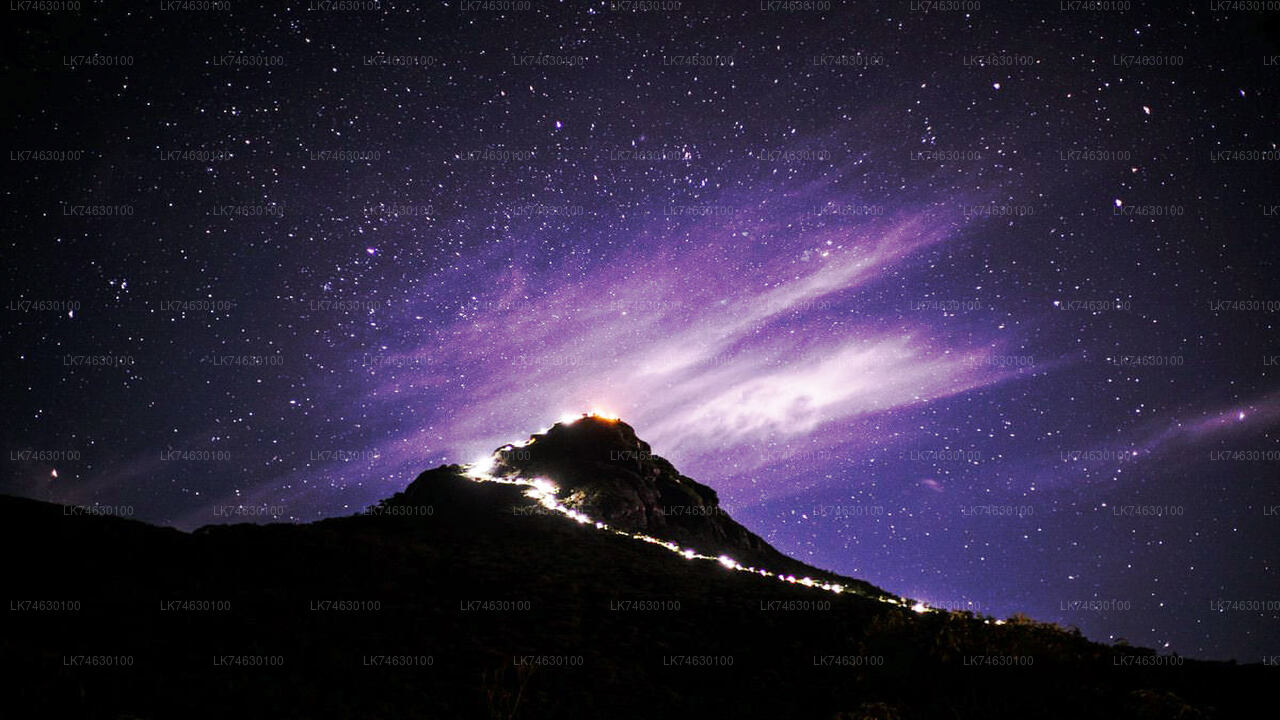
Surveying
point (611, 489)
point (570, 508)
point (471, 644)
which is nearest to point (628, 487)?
point (611, 489)

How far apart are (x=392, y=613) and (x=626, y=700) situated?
6.07 m

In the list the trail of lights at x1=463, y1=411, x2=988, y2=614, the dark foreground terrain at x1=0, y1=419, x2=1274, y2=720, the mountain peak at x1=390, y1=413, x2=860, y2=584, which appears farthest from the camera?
the mountain peak at x1=390, y1=413, x2=860, y2=584

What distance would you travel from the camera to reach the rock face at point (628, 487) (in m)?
32.5

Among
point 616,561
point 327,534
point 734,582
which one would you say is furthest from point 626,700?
point 327,534

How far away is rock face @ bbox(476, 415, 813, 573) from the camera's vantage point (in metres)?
32.5

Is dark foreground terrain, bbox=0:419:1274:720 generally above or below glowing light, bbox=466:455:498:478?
below

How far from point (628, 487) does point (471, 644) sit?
23820 millimetres

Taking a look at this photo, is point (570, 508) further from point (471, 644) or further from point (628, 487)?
point (471, 644)

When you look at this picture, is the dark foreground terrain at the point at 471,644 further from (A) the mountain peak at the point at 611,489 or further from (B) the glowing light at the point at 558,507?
(A) the mountain peak at the point at 611,489

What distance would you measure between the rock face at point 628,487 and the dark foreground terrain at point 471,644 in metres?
13.4

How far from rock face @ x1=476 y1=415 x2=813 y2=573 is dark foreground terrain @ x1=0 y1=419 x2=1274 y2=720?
529 inches

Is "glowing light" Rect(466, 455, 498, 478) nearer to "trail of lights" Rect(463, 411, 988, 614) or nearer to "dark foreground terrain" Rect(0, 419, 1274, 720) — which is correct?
"trail of lights" Rect(463, 411, 988, 614)

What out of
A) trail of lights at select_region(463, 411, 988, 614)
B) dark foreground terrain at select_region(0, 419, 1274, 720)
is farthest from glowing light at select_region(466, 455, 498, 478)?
dark foreground terrain at select_region(0, 419, 1274, 720)

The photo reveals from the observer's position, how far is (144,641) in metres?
9.12
